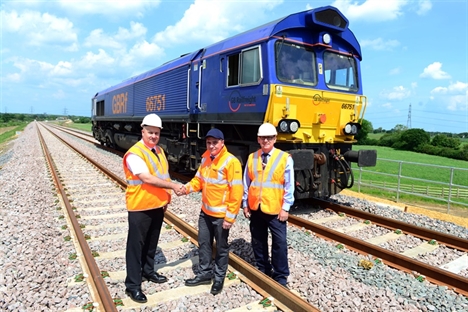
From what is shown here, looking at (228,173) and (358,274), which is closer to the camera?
(228,173)

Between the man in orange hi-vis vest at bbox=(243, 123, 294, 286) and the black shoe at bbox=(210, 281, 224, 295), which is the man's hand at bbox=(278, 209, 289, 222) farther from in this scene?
the black shoe at bbox=(210, 281, 224, 295)

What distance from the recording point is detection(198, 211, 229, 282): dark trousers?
4.04 m

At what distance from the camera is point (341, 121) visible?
7.71 metres

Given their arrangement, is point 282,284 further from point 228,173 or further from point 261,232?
point 228,173

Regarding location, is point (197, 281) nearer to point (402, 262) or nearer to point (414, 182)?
point (402, 262)

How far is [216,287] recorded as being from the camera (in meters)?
3.93

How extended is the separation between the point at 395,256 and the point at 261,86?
3.70 m

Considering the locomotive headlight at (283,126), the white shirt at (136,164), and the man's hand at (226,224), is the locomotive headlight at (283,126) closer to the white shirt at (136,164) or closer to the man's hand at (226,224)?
the man's hand at (226,224)

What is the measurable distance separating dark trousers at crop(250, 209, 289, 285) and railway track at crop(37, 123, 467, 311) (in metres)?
0.27

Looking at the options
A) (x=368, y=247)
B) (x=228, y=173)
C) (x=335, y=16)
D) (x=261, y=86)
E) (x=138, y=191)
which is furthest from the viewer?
(x=335, y=16)

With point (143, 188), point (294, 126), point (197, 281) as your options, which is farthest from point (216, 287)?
point (294, 126)

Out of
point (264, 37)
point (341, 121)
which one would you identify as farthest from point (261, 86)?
point (341, 121)

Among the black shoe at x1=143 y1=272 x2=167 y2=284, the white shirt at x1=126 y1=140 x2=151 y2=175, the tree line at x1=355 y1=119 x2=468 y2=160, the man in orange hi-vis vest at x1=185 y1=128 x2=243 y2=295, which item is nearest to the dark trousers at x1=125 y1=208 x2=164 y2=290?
the black shoe at x1=143 y1=272 x2=167 y2=284

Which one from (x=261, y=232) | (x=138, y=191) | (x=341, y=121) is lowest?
(x=261, y=232)
